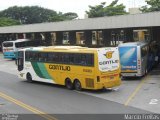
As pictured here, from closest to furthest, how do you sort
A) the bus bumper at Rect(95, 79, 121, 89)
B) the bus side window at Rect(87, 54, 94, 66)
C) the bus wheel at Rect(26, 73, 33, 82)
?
the bus bumper at Rect(95, 79, 121, 89) → the bus side window at Rect(87, 54, 94, 66) → the bus wheel at Rect(26, 73, 33, 82)

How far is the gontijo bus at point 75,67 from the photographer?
2180 centimetres

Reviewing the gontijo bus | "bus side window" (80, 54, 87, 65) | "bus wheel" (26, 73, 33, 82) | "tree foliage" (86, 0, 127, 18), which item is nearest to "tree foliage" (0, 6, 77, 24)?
"tree foliage" (86, 0, 127, 18)

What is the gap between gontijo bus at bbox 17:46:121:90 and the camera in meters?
21.8

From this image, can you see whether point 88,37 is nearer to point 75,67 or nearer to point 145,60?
point 145,60

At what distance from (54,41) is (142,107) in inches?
1321

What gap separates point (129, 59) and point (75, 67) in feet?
16.0

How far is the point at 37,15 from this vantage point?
424 feet

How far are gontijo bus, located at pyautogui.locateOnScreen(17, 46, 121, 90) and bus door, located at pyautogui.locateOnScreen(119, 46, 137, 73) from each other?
3.83 m

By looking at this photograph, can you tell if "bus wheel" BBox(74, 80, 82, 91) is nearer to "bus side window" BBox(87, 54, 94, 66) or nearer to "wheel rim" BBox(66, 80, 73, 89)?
"wheel rim" BBox(66, 80, 73, 89)

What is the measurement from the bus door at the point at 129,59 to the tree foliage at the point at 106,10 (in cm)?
4735

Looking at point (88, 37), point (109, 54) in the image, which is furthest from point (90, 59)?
point (88, 37)

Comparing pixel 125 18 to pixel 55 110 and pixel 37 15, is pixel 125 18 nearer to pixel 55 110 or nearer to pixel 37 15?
pixel 55 110

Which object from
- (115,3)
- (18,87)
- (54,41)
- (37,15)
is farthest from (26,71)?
(37,15)

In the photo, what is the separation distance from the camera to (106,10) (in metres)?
76.6
